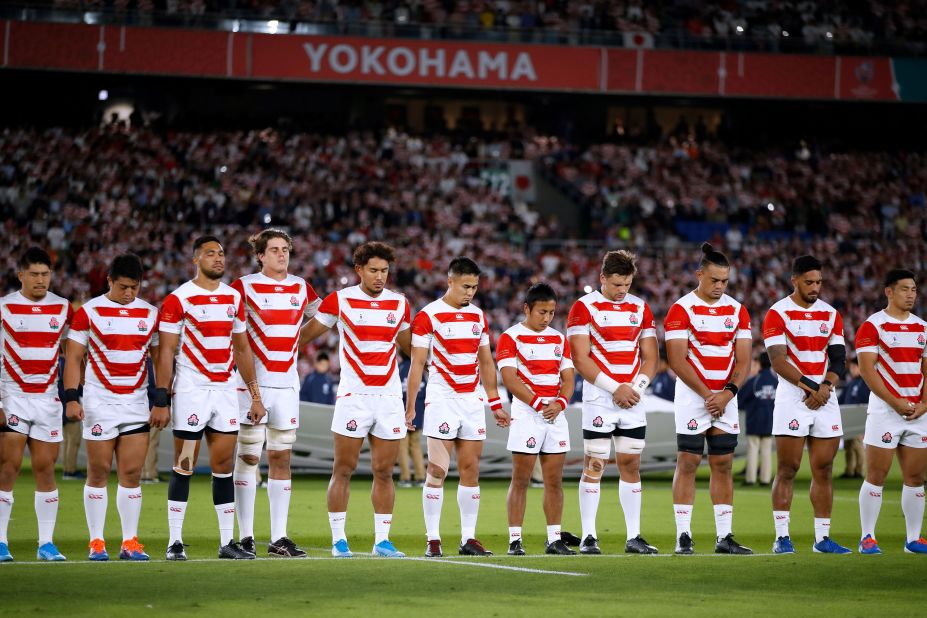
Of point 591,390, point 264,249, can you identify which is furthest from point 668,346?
point 264,249

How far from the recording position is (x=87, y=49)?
1432 inches

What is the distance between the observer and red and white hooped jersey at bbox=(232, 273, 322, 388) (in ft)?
35.4

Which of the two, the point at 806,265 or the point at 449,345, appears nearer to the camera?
the point at 449,345

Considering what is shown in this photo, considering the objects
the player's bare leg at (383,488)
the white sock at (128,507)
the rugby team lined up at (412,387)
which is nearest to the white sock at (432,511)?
the rugby team lined up at (412,387)

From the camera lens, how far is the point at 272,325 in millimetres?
10812

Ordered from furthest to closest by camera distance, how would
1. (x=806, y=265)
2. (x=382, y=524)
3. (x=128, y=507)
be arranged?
1. (x=806, y=265)
2. (x=382, y=524)
3. (x=128, y=507)

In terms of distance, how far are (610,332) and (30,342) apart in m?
4.70

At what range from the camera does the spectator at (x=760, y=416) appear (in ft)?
67.5

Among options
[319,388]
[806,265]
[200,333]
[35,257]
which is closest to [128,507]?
[200,333]

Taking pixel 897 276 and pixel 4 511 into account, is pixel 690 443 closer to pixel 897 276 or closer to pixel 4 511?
pixel 897 276

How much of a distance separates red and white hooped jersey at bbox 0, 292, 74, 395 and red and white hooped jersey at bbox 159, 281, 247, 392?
36.8 inches

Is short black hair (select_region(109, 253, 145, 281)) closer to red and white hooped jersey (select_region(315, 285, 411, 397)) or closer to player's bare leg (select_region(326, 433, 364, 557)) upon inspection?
red and white hooped jersey (select_region(315, 285, 411, 397))

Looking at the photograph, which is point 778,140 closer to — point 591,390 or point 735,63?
point 735,63

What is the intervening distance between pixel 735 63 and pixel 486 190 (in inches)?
335
